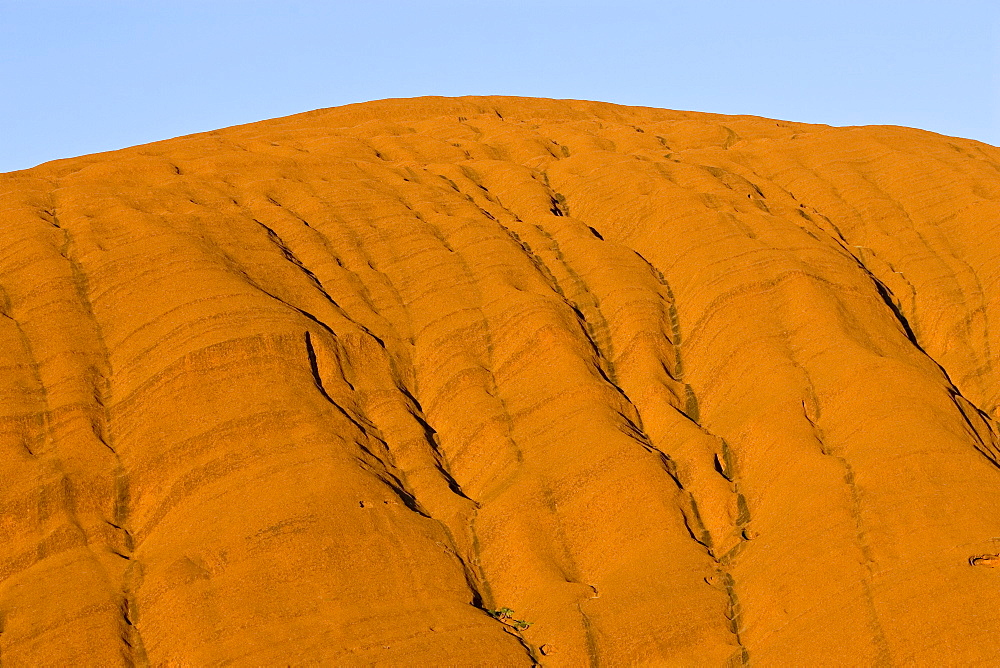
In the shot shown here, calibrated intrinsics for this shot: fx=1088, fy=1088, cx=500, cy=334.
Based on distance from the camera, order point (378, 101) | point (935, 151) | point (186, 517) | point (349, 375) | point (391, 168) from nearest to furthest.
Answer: point (186, 517) < point (349, 375) < point (391, 168) < point (935, 151) < point (378, 101)

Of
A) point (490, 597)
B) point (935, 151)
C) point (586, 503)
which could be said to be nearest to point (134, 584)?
point (490, 597)

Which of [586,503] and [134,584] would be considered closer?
[134,584]

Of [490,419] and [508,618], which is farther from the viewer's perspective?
[490,419]

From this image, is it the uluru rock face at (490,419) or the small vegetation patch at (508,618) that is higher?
the uluru rock face at (490,419)

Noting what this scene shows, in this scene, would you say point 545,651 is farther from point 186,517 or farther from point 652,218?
point 652,218

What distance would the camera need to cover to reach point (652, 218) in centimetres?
6925

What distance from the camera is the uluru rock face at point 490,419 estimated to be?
139ft

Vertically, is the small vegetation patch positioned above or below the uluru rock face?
below

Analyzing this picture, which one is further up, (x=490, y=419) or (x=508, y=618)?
(x=490, y=419)

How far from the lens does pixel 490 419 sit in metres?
53.6

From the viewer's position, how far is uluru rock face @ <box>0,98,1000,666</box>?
42.5m

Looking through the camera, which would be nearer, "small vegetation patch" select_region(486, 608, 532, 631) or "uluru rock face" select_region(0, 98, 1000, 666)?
"uluru rock face" select_region(0, 98, 1000, 666)

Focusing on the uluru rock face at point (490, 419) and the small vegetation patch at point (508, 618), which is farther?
the small vegetation patch at point (508, 618)

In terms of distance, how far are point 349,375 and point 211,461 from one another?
9660 mm
